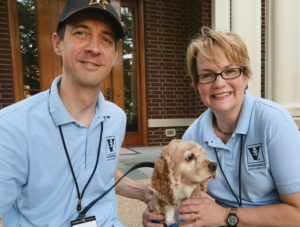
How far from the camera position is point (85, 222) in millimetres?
1484

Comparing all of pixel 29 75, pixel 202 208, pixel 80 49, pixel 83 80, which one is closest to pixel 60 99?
pixel 83 80

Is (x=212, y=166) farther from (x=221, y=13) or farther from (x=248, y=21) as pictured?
(x=221, y=13)

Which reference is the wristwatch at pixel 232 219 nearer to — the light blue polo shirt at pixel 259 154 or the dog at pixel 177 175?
the light blue polo shirt at pixel 259 154

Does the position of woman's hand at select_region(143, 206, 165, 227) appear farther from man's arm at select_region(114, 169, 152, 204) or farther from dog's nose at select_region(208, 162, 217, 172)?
dog's nose at select_region(208, 162, 217, 172)

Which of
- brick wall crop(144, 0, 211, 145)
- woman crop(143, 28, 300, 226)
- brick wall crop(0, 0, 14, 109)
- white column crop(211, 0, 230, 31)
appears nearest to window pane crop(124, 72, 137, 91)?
brick wall crop(144, 0, 211, 145)

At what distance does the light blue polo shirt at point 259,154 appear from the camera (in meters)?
1.51

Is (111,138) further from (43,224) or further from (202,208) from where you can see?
(202,208)

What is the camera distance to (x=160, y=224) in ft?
5.56

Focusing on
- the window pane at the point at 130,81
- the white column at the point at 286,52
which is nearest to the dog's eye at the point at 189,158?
the white column at the point at 286,52

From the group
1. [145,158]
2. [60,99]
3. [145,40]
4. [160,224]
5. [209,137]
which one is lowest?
[145,158]

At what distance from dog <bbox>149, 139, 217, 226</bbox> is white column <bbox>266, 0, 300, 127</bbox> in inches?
160

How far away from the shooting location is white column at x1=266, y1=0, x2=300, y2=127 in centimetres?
477

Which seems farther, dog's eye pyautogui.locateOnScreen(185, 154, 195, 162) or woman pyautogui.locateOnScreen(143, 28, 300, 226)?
dog's eye pyautogui.locateOnScreen(185, 154, 195, 162)

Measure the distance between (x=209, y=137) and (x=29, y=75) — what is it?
200 inches
